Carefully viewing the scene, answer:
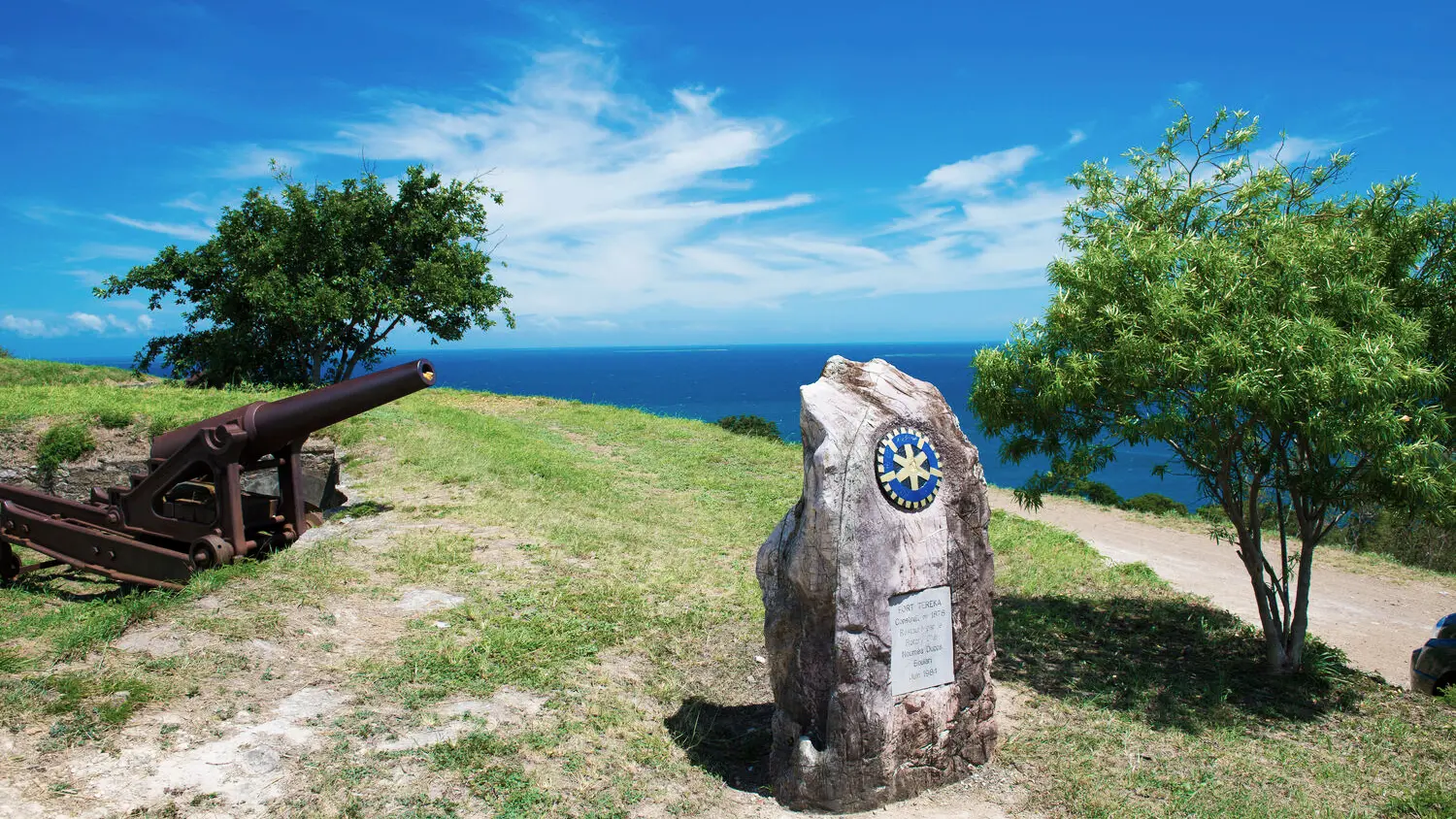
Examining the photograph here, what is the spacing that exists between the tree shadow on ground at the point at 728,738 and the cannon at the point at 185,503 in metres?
4.06

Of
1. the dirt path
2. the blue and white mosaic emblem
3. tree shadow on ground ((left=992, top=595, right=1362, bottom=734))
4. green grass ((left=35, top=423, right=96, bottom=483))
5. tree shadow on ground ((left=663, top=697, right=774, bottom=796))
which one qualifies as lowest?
the dirt path

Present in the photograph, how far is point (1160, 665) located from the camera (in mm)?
7934

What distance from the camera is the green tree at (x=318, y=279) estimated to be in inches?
811

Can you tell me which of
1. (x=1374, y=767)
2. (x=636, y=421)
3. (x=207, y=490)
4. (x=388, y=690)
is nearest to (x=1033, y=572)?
(x=1374, y=767)

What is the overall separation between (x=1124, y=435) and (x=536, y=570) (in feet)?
19.3

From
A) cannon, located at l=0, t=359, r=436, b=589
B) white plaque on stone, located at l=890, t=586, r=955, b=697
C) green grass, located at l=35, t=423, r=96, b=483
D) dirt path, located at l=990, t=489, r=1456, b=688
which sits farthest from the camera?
green grass, located at l=35, t=423, r=96, b=483

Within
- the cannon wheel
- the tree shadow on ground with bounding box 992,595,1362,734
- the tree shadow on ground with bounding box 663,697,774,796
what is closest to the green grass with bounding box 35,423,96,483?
the cannon wheel

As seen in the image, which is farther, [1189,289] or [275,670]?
[1189,289]

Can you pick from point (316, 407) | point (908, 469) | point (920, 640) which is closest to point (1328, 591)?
point (920, 640)

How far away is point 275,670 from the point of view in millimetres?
6367

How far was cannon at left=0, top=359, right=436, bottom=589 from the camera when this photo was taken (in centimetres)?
826

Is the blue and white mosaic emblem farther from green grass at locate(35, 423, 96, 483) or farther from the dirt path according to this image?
green grass at locate(35, 423, 96, 483)

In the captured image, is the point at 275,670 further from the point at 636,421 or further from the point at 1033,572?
the point at 636,421

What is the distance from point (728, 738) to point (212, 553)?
547 centimetres
